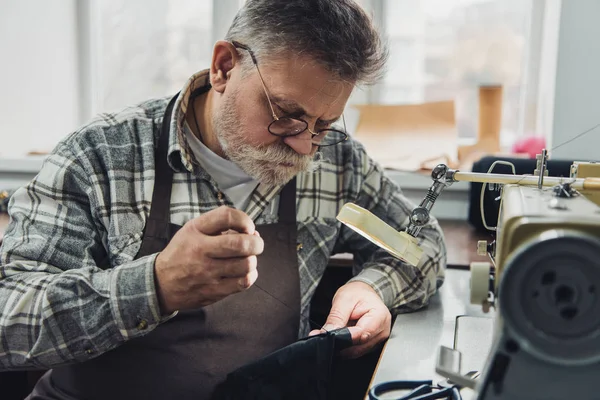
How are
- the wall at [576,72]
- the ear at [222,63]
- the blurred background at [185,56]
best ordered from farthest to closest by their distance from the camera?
1. the blurred background at [185,56]
2. the wall at [576,72]
3. the ear at [222,63]

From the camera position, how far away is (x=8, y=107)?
7.92 feet

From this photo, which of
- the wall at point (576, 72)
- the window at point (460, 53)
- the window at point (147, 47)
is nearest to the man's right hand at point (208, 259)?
the wall at point (576, 72)

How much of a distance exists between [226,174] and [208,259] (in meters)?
0.52

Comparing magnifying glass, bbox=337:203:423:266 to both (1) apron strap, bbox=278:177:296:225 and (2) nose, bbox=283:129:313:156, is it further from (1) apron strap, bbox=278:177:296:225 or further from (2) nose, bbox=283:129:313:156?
(1) apron strap, bbox=278:177:296:225

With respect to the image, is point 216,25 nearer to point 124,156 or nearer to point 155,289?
point 124,156

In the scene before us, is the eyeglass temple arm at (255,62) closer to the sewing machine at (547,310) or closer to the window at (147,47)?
the sewing machine at (547,310)

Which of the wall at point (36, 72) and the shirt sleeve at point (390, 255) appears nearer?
the shirt sleeve at point (390, 255)

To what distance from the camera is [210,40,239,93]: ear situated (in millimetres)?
1322

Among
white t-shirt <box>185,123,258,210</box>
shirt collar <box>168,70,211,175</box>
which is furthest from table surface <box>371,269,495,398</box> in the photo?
shirt collar <box>168,70,211,175</box>

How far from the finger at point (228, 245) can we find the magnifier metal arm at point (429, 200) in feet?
0.82

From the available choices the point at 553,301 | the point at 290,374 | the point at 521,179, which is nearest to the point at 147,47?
the point at 290,374

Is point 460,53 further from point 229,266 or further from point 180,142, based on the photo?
point 229,266

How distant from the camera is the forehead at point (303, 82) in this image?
1.22 meters

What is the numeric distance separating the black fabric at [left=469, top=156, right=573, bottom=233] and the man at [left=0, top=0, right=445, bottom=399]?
0.25 metres
